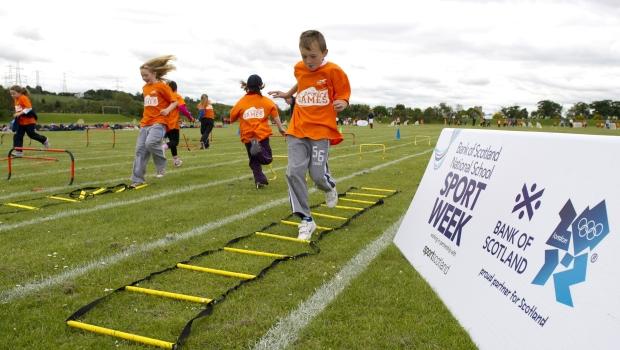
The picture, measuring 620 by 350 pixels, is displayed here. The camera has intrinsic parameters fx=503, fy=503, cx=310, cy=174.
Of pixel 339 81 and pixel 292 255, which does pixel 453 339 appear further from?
pixel 339 81

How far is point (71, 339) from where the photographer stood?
3.02 m

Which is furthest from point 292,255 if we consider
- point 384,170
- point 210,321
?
point 384,170

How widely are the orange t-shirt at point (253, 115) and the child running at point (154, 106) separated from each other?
1251 millimetres

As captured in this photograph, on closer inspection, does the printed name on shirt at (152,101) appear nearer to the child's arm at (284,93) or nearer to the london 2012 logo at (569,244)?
the child's arm at (284,93)

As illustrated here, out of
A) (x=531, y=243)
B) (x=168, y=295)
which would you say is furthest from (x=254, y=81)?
(x=531, y=243)

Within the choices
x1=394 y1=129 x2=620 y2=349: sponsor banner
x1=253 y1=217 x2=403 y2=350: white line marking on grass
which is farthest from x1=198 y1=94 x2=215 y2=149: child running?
x1=394 y1=129 x2=620 y2=349: sponsor banner

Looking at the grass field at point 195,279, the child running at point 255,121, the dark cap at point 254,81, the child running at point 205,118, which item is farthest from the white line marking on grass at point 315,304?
the child running at point 205,118

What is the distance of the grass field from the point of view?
10.2 feet

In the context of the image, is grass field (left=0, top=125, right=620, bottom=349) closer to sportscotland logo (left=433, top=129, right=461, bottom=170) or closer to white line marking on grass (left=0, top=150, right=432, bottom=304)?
white line marking on grass (left=0, top=150, right=432, bottom=304)

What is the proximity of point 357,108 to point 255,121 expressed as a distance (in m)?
95.9

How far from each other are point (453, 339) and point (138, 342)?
74.0 inches

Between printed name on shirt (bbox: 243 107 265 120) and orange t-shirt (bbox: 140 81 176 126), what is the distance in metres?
1.59

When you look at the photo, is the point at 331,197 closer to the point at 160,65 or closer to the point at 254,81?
the point at 254,81

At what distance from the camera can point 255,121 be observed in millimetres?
9219
